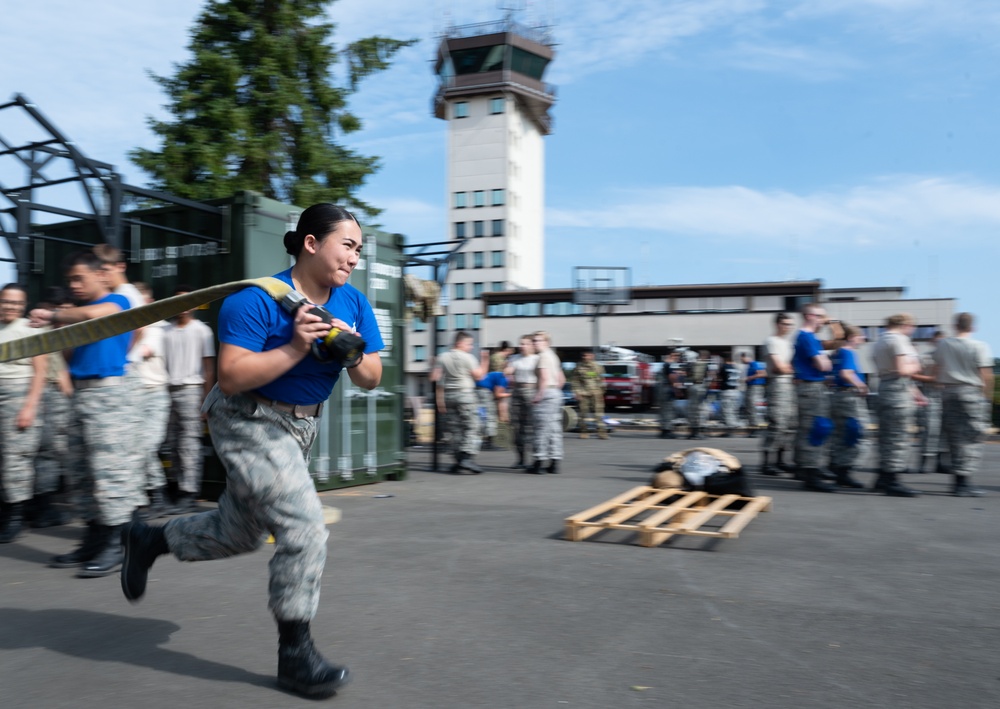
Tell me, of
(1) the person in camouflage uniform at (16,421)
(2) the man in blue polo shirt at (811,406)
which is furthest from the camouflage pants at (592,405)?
(1) the person in camouflage uniform at (16,421)

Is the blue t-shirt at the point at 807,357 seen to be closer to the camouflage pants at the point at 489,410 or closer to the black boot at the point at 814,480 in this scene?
the black boot at the point at 814,480

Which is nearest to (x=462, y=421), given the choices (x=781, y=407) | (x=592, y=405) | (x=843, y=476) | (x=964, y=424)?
(x=781, y=407)

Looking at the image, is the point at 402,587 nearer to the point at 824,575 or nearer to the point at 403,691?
the point at 403,691

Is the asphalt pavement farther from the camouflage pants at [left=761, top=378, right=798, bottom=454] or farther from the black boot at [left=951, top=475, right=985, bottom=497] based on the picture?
the camouflage pants at [left=761, top=378, right=798, bottom=454]

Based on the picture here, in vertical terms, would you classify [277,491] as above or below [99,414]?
below

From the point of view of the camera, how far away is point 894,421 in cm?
915

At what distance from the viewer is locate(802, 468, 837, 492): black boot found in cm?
966

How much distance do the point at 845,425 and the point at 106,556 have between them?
24.1 feet

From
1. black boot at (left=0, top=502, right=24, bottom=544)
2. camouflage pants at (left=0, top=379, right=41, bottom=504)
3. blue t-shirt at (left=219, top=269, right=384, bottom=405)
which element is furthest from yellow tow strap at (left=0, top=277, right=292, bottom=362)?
black boot at (left=0, top=502, right=24, bottom=544)

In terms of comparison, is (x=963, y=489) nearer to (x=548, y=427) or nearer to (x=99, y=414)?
(x=548, y=427)

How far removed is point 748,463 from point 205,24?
14.5 metres

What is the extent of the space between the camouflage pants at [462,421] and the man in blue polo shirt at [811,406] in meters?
4.01

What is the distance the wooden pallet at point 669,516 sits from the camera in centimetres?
632

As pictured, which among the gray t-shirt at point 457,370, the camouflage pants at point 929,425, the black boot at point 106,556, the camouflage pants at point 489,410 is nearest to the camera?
the black boot at point 106,556
